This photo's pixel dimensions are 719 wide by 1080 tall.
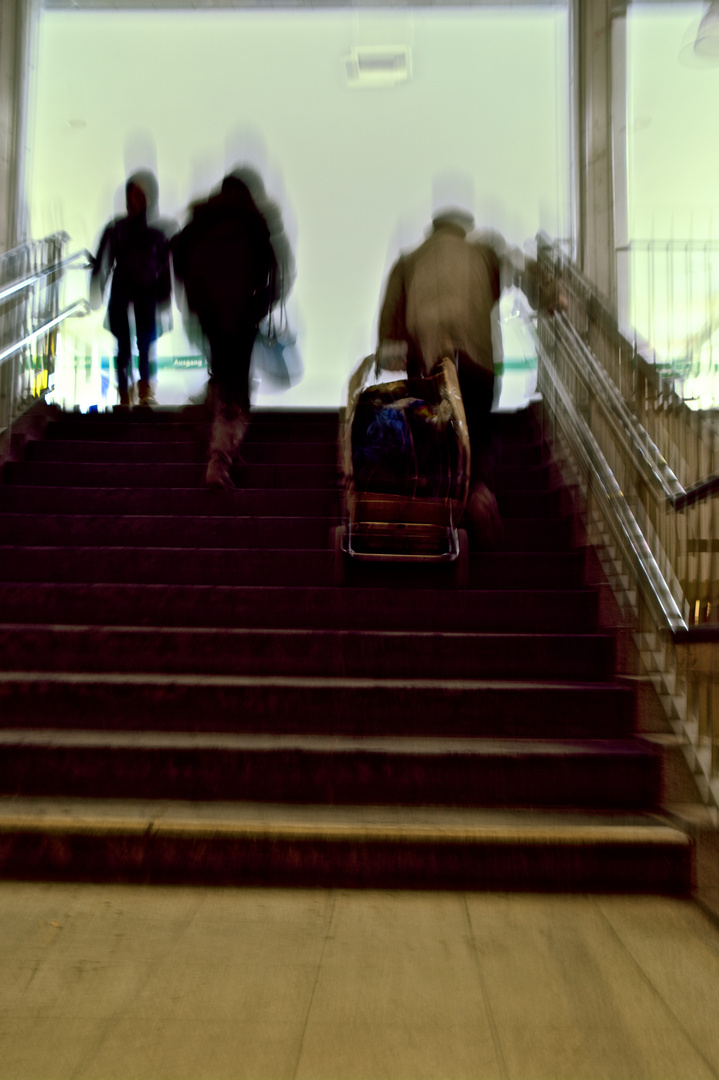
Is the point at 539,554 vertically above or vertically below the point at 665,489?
below

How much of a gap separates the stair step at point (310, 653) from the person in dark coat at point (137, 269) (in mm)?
2846

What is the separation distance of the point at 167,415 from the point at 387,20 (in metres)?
4.89

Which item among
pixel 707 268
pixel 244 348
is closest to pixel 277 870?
pixel 244 348

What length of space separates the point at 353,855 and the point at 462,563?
1379 mm

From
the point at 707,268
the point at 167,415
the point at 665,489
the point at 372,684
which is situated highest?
the point at 707,268

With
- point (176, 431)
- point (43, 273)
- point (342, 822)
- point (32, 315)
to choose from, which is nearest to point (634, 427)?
point (342, 822)

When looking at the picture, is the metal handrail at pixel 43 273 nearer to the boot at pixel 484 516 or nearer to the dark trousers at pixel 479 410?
the dark trousers at pixel 479 410

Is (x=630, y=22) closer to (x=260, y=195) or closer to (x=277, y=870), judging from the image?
(x=260, y=195)

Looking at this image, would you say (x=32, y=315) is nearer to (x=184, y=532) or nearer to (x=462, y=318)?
(x=184, y=532)

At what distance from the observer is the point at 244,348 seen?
12.6ft

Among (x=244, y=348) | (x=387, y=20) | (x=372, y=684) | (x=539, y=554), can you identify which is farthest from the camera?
(x=387, y=20)

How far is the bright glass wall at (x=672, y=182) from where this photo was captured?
4.43m

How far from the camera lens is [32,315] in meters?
5.12

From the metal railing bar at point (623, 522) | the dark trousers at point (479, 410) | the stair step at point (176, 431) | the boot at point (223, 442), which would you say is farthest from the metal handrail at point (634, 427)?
the boot at point (223, 442)
